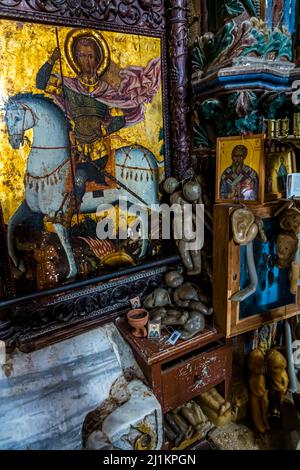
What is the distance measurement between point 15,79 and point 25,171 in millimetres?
575

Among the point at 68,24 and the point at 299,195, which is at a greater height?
the point at 68,24

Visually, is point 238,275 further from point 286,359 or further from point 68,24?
point 68,24

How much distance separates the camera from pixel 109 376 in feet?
6.40

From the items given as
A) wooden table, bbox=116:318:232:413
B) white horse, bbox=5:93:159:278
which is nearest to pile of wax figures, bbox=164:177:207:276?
white horse, bbox=5:93:159:278

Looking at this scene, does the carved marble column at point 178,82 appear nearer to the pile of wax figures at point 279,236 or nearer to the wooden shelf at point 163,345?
the pile of wax figures at point 279,236

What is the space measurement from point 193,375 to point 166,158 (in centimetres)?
179

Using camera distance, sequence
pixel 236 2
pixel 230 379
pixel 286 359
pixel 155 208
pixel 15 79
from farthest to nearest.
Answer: pixel 155 208 < pixel 230 379 < pixel 286 359 < pixel 236 2 < pixel 15 79

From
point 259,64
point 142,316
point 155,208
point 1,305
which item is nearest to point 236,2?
point 259,64

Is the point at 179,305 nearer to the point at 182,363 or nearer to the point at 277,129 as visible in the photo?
the point at 182,363

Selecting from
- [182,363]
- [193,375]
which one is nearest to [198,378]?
[193,375]

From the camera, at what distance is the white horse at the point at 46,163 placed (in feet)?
5.86

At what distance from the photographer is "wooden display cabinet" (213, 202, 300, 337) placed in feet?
6.25

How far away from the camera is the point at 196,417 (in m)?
2.18

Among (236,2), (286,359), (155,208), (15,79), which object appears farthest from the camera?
(155,208)
